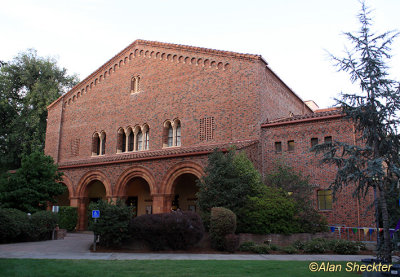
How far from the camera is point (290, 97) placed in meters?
28.4

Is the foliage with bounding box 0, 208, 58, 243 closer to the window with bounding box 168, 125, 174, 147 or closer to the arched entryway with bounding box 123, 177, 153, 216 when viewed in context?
the arched entryway with bounding box 123, 177, 153, 216

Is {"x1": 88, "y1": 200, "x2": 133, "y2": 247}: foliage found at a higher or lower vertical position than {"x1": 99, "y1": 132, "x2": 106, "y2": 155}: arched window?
lower

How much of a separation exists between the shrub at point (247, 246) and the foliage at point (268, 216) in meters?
0.97

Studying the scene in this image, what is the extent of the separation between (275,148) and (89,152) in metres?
15.1

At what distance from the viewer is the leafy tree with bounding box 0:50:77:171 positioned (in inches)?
1432

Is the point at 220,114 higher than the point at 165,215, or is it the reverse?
the point at 220,114

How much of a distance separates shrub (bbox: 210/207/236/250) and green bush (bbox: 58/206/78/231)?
42.3 feet

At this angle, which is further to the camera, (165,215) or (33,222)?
(33,222)

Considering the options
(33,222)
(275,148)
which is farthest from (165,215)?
(275,148)

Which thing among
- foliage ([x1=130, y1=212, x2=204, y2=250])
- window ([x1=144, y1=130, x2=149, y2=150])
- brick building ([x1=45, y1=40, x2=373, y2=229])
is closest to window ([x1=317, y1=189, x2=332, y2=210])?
brick building ([x1=45, y1=40, x2=373, y2=229])

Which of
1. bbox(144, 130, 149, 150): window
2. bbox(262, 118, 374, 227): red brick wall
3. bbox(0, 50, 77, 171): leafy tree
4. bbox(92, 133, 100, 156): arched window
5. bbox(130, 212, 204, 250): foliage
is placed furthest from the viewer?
bbox(0, 50, 77, 171): leafy tree

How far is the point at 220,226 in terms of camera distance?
1512 centimetres

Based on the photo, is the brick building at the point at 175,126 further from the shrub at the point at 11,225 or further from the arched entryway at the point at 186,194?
the shrub at the point at 11,225

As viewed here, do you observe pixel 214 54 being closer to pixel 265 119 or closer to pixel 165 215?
pixel 265 119
